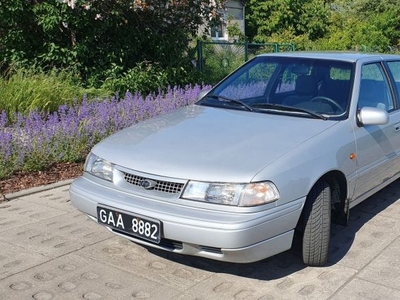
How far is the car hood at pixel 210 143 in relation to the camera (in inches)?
129

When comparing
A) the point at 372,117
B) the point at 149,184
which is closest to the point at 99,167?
the point at 149,184

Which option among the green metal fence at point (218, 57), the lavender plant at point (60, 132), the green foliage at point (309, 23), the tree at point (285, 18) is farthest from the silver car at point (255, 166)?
the tree at point (285, 18)

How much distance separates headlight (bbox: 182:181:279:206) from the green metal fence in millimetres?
9424

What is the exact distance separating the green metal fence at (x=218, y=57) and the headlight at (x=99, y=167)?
881 centimetres

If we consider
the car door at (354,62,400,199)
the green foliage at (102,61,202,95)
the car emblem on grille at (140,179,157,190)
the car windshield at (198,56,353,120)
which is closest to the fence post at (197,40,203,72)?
the green foliage at (102,61,202,95)

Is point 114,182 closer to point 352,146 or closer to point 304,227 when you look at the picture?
point 304,227

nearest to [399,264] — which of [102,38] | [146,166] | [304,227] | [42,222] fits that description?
[304,227]

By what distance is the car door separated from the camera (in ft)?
13.6

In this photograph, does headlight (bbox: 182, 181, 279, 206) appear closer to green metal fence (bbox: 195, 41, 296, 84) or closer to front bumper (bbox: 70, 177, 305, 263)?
front bumper (bbox: 70, 177, 305, 263)

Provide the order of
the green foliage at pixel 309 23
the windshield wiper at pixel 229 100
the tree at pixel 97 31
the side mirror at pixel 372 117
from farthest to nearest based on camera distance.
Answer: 1. the green foliage at pixel 309 23
2. the tree at pixel 97 31
3. the windshield wiper at pixel 229 100
4. the side mirror at pixel 372 117

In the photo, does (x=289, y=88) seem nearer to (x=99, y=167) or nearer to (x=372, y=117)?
(x=372, y=117)

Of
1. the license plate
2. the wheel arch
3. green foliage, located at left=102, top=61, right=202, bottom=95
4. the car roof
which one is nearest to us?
the license plate

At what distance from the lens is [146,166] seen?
134 inches

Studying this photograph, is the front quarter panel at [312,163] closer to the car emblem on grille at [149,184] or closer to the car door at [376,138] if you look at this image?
the car door at [376,138]
